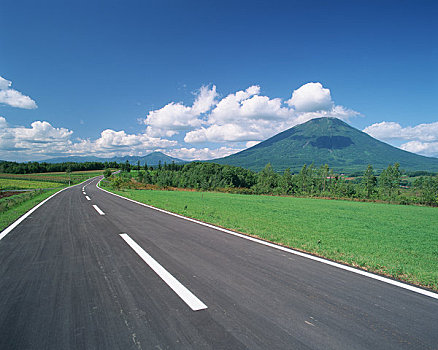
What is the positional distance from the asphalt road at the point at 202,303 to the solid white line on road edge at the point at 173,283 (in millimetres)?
54

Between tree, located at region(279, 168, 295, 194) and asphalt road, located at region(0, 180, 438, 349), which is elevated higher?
asphalt road, located at region(0, 180, 438, 349)

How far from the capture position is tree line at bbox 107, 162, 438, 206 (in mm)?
49694

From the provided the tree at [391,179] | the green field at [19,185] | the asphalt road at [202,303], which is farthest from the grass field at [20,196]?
the tree at [391,179]

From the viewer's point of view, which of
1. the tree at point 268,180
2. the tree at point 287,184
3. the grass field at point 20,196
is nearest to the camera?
the grass field at point 20,196

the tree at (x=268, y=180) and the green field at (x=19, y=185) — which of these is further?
the tree at (x=268, y=180)

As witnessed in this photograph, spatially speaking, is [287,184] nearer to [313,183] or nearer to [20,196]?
[313,183]

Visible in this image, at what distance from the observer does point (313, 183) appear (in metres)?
72.7

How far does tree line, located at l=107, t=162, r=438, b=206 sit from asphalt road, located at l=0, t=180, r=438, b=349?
30.9m

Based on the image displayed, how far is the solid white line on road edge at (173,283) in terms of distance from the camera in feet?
9.13

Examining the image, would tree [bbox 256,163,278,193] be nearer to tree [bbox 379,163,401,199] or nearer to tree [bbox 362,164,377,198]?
tree [bbox 362,164,377,198]

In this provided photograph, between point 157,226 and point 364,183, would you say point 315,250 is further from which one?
point 364,183

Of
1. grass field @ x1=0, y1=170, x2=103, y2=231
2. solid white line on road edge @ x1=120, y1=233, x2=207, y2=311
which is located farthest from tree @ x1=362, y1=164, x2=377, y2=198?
grass field @ x1=0, y1=170, x2=103, y2=231

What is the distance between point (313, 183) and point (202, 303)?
77.3 meters

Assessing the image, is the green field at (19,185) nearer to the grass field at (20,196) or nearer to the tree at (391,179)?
the grass field at (20,196)
